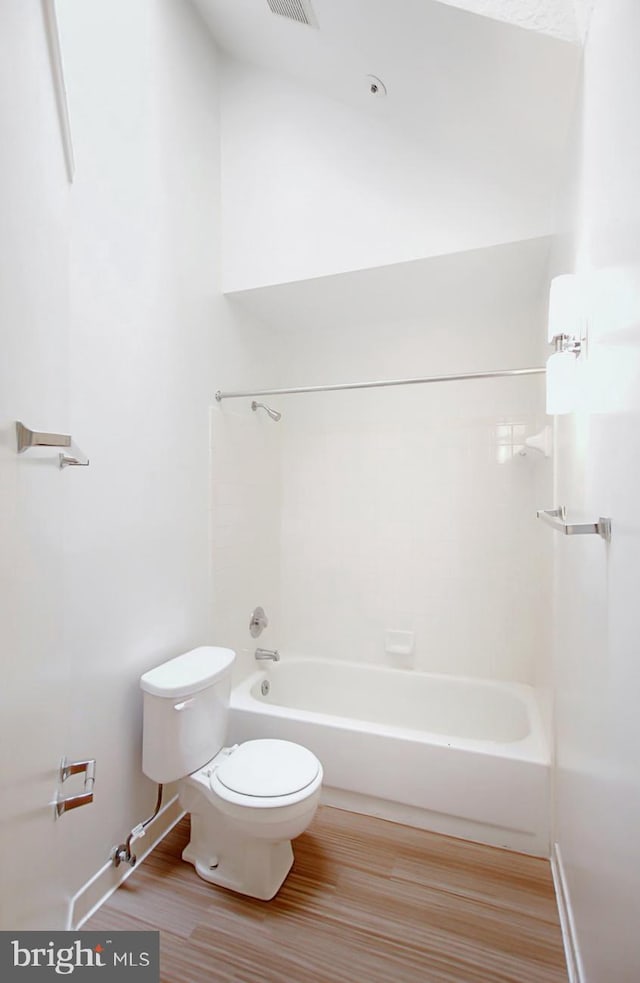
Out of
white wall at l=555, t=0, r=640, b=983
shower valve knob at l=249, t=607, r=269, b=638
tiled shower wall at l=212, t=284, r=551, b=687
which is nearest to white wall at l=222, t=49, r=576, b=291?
white wall at l=555, t=0, r=640, b=983

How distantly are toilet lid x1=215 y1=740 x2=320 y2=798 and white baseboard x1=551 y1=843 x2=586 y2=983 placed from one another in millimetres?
831

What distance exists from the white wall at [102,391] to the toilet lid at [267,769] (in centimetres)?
38

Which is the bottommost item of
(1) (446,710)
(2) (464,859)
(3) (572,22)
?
(2) (464,859)

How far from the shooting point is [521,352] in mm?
2523

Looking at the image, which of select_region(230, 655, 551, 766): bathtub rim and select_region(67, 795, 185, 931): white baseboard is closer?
select_region(67, 795, 185, 931): white baseboard

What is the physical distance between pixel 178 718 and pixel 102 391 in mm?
1151

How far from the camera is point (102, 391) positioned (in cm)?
154

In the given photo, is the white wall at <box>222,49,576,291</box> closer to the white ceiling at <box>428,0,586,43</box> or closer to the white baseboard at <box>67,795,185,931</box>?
the white ceiling at <box>428,0,586,43</box>

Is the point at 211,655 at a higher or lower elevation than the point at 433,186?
lower

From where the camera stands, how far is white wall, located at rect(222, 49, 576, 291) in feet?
5.47

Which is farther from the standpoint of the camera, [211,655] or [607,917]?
[211,655]

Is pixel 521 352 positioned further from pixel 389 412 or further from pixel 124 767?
pixel 124 767

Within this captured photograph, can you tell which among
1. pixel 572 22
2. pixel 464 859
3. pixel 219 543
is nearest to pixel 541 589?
pixel 464 859

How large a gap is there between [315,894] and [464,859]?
0.58 meters
